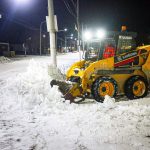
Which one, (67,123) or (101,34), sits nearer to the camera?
(67,123)

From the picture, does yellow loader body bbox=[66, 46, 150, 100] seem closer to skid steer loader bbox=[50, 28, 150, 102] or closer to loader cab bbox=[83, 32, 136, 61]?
skid steer loader bbox=[50, 28, 150, 102]

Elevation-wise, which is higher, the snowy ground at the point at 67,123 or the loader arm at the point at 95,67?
the loader arm at the point at 95,67

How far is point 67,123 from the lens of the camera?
661 centimetres

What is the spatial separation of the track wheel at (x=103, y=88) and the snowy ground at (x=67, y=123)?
1.47 feet

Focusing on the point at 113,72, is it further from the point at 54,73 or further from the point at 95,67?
the point at 54,73

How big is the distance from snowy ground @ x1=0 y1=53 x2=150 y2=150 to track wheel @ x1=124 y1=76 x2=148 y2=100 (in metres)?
0.41

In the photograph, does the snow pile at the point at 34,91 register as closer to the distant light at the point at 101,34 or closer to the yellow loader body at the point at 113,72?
the yellow loader body at the point at 113,72

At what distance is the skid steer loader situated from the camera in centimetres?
906

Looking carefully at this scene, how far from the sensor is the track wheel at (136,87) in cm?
928

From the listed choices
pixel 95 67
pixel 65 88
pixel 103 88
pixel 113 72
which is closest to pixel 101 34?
pixel 95 67

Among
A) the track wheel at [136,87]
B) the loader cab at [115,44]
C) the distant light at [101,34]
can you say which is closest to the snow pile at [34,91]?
the loader cab at [115,44]

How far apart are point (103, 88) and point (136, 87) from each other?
122cm

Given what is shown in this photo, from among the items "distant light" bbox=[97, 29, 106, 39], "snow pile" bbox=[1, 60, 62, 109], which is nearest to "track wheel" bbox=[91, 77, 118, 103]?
"snow pile" bbox=[1, 60, 62, 109]

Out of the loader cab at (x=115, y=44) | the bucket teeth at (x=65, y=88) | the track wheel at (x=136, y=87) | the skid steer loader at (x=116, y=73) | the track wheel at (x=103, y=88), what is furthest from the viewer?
the loader cab at (x=115, y=44)
